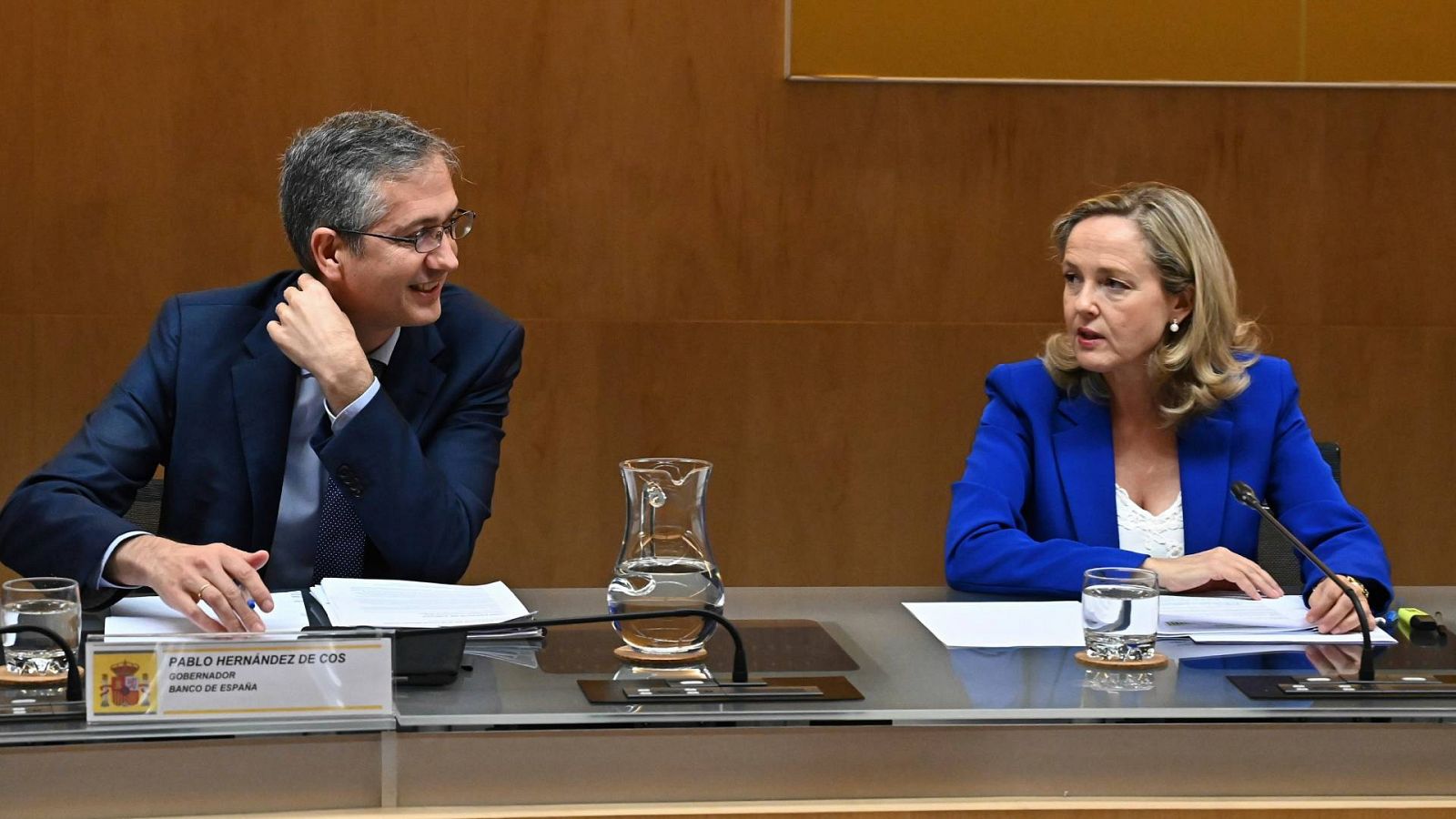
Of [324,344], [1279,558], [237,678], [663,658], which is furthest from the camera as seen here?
[1279,558]

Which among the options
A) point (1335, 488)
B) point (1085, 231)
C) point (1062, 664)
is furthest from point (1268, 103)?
point (1062, 664)

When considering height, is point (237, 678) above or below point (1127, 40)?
below

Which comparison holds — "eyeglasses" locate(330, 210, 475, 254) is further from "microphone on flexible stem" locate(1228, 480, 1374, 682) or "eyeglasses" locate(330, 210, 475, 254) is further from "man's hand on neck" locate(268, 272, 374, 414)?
"microphone on flexible stem" locate(1228, 480, 1374, 682)

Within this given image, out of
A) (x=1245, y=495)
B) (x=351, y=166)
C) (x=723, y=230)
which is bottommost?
(x=1245, y=495)

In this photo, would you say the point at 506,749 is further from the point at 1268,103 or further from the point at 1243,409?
the point at 1268,103

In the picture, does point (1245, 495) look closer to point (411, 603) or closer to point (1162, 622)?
point (1162, 622)

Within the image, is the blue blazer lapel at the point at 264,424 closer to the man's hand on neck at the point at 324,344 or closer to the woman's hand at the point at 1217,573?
the man's hand on neck at the point at 324,344

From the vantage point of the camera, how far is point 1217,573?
6.58ft

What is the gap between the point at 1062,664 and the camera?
1.61 metres

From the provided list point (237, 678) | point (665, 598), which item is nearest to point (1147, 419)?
point (665, 598)

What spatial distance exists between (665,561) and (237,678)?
17.3 inches

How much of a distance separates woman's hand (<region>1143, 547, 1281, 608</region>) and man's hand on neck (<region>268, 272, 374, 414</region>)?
3.47ft

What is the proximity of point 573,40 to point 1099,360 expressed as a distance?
5.46 feet

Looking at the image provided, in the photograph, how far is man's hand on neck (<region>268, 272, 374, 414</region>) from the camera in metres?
2.11
